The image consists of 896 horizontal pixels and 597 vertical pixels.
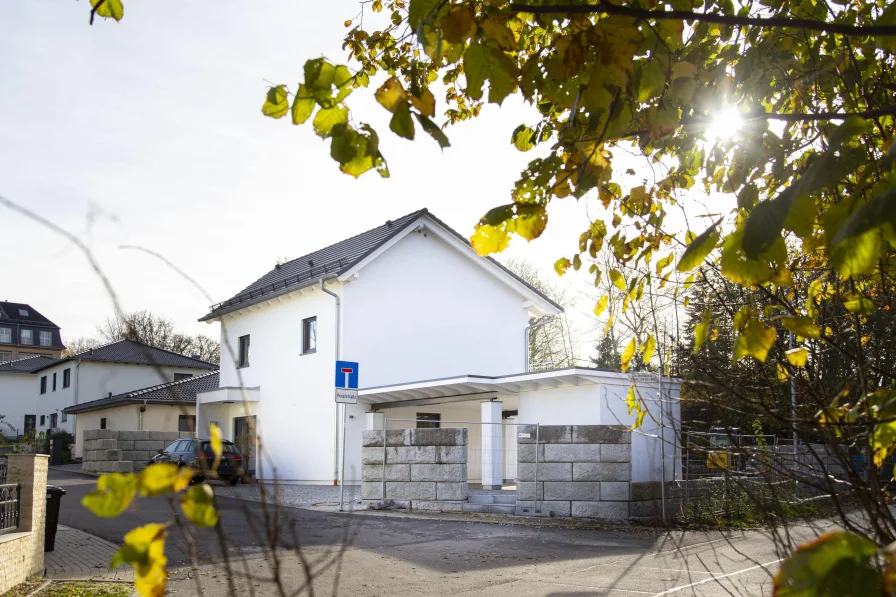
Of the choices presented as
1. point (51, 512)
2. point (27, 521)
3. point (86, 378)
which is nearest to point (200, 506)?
point (27, 521)

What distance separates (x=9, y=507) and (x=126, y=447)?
75.4 feet

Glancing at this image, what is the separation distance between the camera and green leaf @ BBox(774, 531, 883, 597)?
3.49 ft

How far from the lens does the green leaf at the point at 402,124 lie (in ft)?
6.34

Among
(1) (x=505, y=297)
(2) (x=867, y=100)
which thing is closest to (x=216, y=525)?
(2) (x=867, y=100)

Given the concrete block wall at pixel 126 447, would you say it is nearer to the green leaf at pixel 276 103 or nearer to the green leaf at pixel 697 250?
the green leaf at pixel 276 103

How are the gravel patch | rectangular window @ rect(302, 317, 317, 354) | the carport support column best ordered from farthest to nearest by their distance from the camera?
rectangular window @ rect(302, 317, 317, 354) < the carport support column < the gravel patch

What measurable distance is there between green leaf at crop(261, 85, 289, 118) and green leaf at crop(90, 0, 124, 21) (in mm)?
873

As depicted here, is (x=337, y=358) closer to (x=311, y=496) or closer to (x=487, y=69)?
(x=311, y=496)

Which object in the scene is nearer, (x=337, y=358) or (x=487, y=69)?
(x=487, y=69)

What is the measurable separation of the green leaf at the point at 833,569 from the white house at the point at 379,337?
19.5 meters

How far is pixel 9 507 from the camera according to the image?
8.46 metres

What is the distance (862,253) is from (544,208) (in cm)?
115

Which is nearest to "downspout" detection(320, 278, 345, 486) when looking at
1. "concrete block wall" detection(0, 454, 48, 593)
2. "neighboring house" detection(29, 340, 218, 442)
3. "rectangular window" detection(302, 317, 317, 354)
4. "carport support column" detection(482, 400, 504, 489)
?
"rectangular window" detection(302, 317, 317, 354)

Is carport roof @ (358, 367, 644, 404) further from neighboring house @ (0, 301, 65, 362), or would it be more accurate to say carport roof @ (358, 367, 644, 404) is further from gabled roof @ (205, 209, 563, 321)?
neighboring house @ (0, 301, 65, 362)
